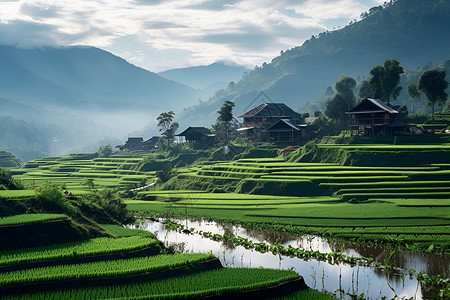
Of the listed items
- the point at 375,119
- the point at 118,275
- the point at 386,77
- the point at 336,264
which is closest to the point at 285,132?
the point at 375,119

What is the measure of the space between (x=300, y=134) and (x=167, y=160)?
25.9 metres

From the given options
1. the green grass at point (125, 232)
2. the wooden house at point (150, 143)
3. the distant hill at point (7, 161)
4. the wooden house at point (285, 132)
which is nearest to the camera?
the green grass at point (125, 232)

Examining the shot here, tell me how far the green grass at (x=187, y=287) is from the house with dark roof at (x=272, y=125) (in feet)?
194

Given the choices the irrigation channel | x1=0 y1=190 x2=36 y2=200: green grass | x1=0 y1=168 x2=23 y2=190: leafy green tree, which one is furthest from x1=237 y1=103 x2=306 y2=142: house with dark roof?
x1=0 y1=190 x2=36 y2=200: green grass

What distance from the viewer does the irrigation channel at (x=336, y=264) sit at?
22.0m

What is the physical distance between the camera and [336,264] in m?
25.9

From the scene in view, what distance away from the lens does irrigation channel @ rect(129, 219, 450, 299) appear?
72.3 feet

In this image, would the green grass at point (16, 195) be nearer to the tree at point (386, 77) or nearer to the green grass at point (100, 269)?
the green grass at point (100, 269)

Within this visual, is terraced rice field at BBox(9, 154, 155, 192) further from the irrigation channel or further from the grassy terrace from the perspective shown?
the irrigation channel

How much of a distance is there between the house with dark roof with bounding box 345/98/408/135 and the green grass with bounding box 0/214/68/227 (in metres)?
53.3

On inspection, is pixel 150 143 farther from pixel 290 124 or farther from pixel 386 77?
pixel 386 77

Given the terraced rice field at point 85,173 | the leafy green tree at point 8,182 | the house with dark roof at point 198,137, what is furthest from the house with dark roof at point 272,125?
the leafy green tree at point 8,182

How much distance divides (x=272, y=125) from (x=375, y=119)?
2138 cm

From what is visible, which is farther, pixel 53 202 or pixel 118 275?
pixel 53 202
